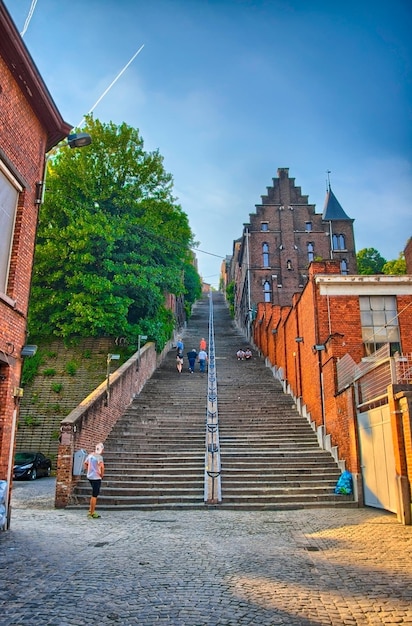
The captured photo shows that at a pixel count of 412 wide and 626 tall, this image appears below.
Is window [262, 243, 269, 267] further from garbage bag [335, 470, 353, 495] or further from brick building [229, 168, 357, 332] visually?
garbage bag [335, 470, 353, 495]

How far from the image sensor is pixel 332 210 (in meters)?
46.8

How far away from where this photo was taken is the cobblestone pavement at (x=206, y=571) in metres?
4.46

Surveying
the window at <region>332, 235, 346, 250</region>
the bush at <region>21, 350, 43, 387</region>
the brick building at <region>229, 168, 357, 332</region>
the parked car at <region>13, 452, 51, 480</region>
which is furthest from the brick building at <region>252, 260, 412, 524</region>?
the window at <region>332, 235, 346, 250</region>

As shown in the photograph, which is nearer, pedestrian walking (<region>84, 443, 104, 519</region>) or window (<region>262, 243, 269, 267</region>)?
pedestrian walking (<region>84, 443, 104, 519</region>)

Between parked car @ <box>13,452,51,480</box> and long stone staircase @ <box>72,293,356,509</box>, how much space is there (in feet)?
10.9

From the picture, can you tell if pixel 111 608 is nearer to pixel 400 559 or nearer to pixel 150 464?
pixel 400 559

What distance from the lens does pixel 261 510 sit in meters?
11.3

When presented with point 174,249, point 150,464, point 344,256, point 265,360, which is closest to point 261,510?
point 150,464

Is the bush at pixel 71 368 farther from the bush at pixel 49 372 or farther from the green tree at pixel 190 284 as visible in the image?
the green tree at pixel 190 284

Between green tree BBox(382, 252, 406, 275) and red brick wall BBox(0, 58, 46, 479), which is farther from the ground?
green tree BBox(382, 252, 406, 275)

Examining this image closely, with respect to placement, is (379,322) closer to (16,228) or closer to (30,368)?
(16,228)

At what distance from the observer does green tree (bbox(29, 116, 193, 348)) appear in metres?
20.5

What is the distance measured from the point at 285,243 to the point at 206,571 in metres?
39.2

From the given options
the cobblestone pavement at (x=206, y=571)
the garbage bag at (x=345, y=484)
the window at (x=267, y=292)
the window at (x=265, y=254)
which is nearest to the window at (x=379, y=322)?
the garbage bag at (x=345, y=484)
